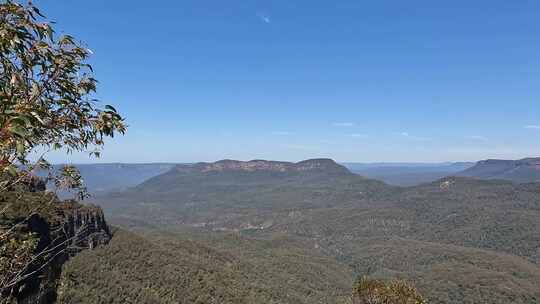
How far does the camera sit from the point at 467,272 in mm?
181125

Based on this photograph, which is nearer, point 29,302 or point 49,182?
point 49,182

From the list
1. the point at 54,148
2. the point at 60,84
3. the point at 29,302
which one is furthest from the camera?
the point at 29,302

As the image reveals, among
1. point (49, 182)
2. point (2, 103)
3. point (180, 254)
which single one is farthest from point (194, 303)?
point (2, 103)

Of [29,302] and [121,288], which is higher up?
[29,302]

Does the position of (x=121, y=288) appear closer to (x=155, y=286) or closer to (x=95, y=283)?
(x=95, y=283)

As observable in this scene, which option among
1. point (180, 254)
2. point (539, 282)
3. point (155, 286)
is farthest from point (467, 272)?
point (155, 286)

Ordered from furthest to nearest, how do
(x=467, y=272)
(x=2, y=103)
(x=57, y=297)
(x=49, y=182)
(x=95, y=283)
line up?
(x=467, y=272) < (x=95, y=283) < (x=57, y=297) < (x=49, y=182) < (x=2, y=103)

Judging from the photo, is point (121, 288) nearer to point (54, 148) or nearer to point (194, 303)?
point (194, 303)

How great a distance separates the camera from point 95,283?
3214 inches

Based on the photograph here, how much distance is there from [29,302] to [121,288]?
76.5 m

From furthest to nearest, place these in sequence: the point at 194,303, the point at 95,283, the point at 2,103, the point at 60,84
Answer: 1. the point at 194,303
2. the point at 95,283
3. the point at 60,84
4. the point at 2,103

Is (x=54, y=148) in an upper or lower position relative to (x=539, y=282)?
upper

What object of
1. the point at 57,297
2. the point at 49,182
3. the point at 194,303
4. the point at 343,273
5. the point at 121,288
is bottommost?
the point at 343,273

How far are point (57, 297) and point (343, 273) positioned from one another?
634ft
